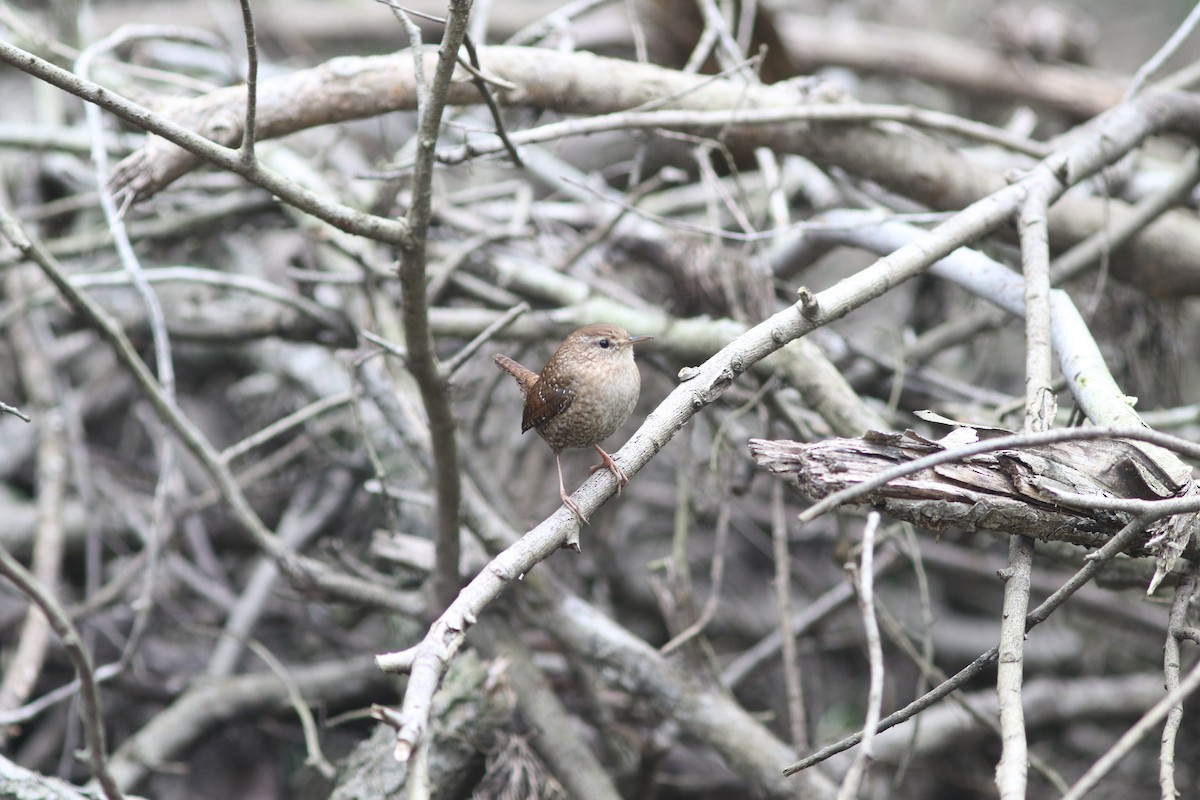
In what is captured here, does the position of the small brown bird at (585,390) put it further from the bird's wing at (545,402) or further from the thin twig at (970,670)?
the thin twig at (970,670)

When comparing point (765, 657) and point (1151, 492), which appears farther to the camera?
point (765, 657)

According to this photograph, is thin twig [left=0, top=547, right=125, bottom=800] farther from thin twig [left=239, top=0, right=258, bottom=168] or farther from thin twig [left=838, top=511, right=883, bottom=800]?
thin twig [left=838, top=511, right=883, bottom=800]

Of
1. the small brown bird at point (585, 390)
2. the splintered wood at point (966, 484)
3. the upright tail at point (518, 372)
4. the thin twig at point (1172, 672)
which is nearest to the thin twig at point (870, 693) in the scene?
the splintered wood at point (966, 484)

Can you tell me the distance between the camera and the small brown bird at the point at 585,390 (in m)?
2.61

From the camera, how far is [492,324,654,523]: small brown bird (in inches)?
103

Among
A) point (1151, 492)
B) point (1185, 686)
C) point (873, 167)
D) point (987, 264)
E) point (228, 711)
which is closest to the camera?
point (1185, 686)

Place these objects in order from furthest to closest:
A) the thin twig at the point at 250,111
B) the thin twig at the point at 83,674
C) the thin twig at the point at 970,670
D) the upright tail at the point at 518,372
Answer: the upright tail at the point at 518,372 → the thin twig at the point at 83,674 → the thin twig at the point at 250,111 → the thin twig at the point at 970,670

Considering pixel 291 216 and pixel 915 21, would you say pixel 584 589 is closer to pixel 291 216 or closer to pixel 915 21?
pixel 291 216

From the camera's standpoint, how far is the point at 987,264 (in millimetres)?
2799

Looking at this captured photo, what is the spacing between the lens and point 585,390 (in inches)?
102

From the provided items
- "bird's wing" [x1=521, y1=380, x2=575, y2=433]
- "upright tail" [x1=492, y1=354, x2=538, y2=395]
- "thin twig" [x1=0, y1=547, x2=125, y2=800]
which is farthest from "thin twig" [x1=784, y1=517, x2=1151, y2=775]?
"thin twig" [x1=0, y1=547, x2=125, y2=800]

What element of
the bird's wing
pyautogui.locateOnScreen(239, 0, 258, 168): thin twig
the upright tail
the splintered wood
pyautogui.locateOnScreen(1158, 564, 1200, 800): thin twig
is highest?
pyautogui.locateOnScreen(239, 0, 258, 168): thin twig

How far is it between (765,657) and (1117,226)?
227cm

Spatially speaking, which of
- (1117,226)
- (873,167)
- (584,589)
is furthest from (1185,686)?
(584,589)
